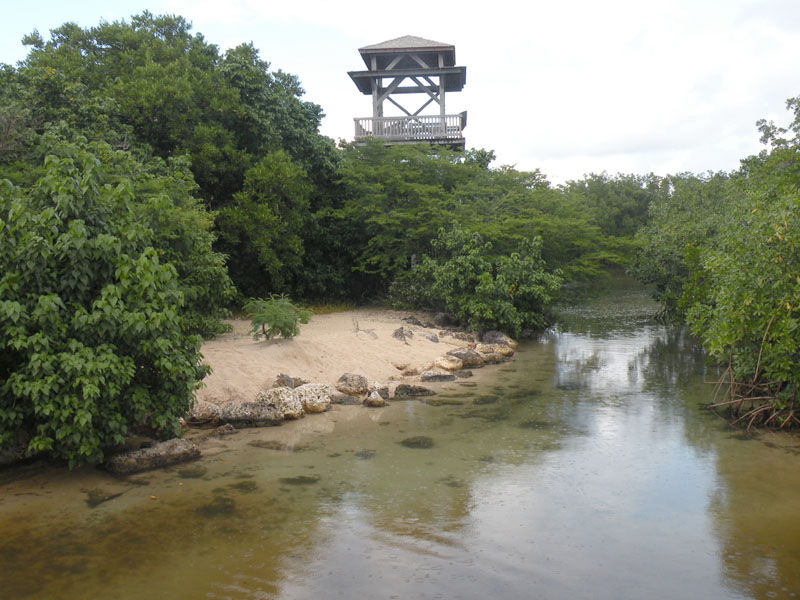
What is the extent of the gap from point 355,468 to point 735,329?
6.46 meters

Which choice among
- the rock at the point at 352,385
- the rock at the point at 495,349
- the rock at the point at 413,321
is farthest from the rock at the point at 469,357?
the rock at the point at 352,385

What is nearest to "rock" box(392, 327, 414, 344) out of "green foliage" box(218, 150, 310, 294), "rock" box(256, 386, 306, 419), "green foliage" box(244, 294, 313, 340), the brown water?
"green foliage" box(244, 294, 313, 340)

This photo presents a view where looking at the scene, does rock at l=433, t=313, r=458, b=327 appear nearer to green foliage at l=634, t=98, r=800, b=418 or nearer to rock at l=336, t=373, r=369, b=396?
rock at l=336, t=373, r=369, b=396

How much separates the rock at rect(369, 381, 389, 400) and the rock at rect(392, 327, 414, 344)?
377cm

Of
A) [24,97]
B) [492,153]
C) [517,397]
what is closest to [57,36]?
[24,97]

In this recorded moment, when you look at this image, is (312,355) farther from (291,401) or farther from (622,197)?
(622,197)

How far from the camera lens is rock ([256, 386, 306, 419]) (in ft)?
38.1

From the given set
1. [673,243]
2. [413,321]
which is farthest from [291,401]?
[673,243]

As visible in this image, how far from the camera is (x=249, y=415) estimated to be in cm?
1111

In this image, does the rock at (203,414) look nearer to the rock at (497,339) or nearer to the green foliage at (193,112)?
the green foliage at (193,112)

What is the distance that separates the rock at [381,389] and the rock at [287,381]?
4.46 feet

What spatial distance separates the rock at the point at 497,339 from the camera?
63.1 ft

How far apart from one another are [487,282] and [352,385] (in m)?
7.40

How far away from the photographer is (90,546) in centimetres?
652
